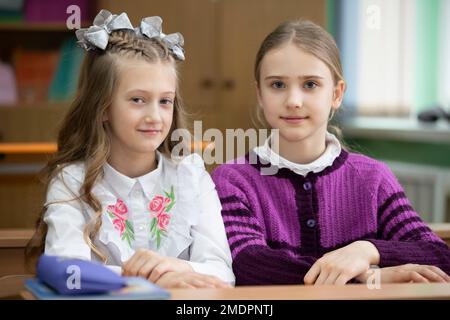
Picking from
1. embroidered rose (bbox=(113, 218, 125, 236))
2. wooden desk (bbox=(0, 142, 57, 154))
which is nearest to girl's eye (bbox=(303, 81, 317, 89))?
embroidered rose (bbox=(113, 218, 125, 236))

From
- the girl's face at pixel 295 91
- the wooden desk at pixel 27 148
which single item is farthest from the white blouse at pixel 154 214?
the wooden desk at pixel 27 148

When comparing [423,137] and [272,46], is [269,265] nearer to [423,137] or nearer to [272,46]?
[272,46]

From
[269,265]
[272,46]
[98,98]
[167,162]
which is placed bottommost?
[269,265]

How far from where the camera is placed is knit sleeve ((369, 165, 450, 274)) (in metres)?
1.61

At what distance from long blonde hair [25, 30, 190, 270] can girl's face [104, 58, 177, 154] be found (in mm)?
21

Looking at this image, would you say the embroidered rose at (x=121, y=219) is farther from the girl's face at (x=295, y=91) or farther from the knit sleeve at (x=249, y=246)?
the girl's face at (x=295, y=91)

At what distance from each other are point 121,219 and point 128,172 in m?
0.11

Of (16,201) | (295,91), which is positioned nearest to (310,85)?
(295,91)

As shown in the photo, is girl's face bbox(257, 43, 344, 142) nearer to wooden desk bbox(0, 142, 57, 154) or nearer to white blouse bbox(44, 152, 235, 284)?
white blouse bbox(44, 152, 235, 284)

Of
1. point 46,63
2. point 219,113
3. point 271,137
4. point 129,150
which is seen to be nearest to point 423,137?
point 219,113

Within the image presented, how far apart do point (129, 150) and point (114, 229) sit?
0.57ft

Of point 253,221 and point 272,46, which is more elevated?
point 272,46

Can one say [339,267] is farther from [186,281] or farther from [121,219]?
[121,219]
